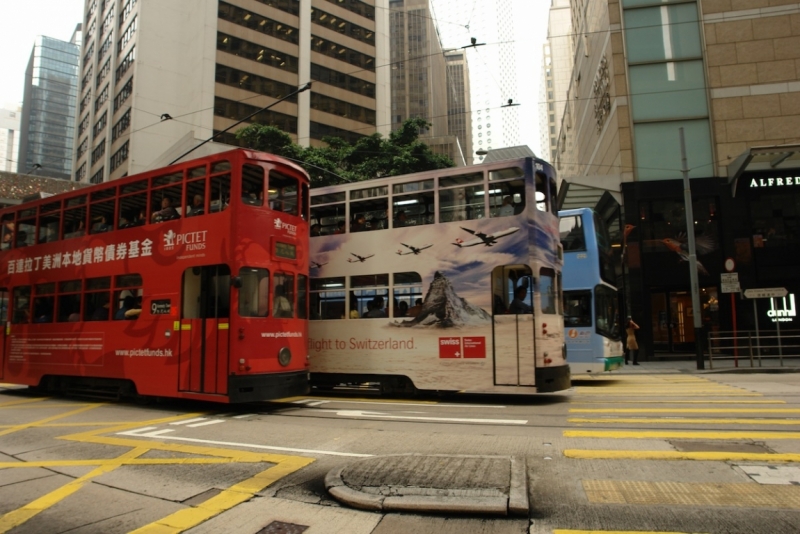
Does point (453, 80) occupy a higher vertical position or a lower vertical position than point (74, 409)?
higher

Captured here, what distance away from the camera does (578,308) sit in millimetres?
14078

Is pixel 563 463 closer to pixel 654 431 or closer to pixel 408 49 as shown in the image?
pixel 654 431

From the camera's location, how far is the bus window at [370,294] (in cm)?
1126

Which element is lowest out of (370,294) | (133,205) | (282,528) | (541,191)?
(282,528)

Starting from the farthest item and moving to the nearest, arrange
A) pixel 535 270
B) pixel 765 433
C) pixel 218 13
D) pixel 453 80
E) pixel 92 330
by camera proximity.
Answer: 1. pixel 453 80
2. pixel 218 13
3. pixel 92 330
4. pixel 535 270
5. pixel 765 433

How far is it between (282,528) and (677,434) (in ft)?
16.2

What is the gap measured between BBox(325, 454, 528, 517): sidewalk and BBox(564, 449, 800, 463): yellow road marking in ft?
2.76

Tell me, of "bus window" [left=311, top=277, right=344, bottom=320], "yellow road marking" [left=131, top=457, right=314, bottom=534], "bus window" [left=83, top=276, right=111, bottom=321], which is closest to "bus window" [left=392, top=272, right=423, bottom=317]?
"bus window" [left=311, top=277, right=344, bottom=320]

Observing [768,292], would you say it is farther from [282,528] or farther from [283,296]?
[282,528]

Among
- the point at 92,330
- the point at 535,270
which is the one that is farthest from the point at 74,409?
the point at 535,270

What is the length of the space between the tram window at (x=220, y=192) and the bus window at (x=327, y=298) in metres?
3.10

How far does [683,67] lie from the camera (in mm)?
23172

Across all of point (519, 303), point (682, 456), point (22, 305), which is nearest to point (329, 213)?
point (519, 303)

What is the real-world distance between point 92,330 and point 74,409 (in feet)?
5.08
